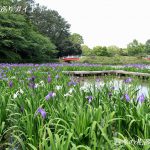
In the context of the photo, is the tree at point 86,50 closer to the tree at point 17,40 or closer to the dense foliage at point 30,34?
the dense foliage at point 30,34

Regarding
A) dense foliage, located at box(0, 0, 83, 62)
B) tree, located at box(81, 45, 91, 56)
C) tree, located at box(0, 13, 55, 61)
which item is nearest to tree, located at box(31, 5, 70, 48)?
dense foliage, located at box(0, 0, 83, 62)

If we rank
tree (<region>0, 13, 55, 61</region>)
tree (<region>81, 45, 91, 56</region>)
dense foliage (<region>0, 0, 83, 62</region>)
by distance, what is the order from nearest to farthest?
tree (<region>0, 13, 55, 61</region>)
dense foliage (<region>0, 0, 83, 62</region>)
tree (<region>81, 45, 91, 56</region>)

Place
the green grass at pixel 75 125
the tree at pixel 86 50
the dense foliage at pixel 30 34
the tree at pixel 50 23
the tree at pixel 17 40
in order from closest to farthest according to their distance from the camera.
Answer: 1. the green grass at pixel 75 125
2. the tree at pixel 17 40
3. the dense foliage at pixel 30 34
4. the tree at pixel 50 23
5. the tree at pixel 86 50

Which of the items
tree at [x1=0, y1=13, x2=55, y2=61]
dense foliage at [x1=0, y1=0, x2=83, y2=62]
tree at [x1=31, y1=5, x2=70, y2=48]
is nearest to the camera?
tree at [x1=0, y1=13, x2=55, y2=61]

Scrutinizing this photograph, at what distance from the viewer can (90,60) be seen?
1272 inches

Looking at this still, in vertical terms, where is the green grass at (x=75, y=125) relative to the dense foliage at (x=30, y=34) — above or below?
below

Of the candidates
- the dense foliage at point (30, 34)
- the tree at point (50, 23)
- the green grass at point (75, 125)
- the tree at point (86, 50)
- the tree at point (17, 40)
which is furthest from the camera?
the tree at point (86, 50)

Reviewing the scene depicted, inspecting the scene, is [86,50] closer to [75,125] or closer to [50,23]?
[50,23]

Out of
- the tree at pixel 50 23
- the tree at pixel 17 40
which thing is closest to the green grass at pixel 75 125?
the tree at pixel 17 40

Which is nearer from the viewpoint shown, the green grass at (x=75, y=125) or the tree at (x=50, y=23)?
the green grass at (x=75, y=125)

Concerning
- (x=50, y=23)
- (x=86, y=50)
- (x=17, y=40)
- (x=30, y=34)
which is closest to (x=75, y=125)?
(x=17, y=40)

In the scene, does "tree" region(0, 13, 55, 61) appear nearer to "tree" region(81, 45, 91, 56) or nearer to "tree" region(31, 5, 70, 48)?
"tree" region(31, 5, 70, 48)

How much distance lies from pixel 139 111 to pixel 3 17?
21.1m

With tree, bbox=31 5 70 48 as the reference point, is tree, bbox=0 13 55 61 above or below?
below
